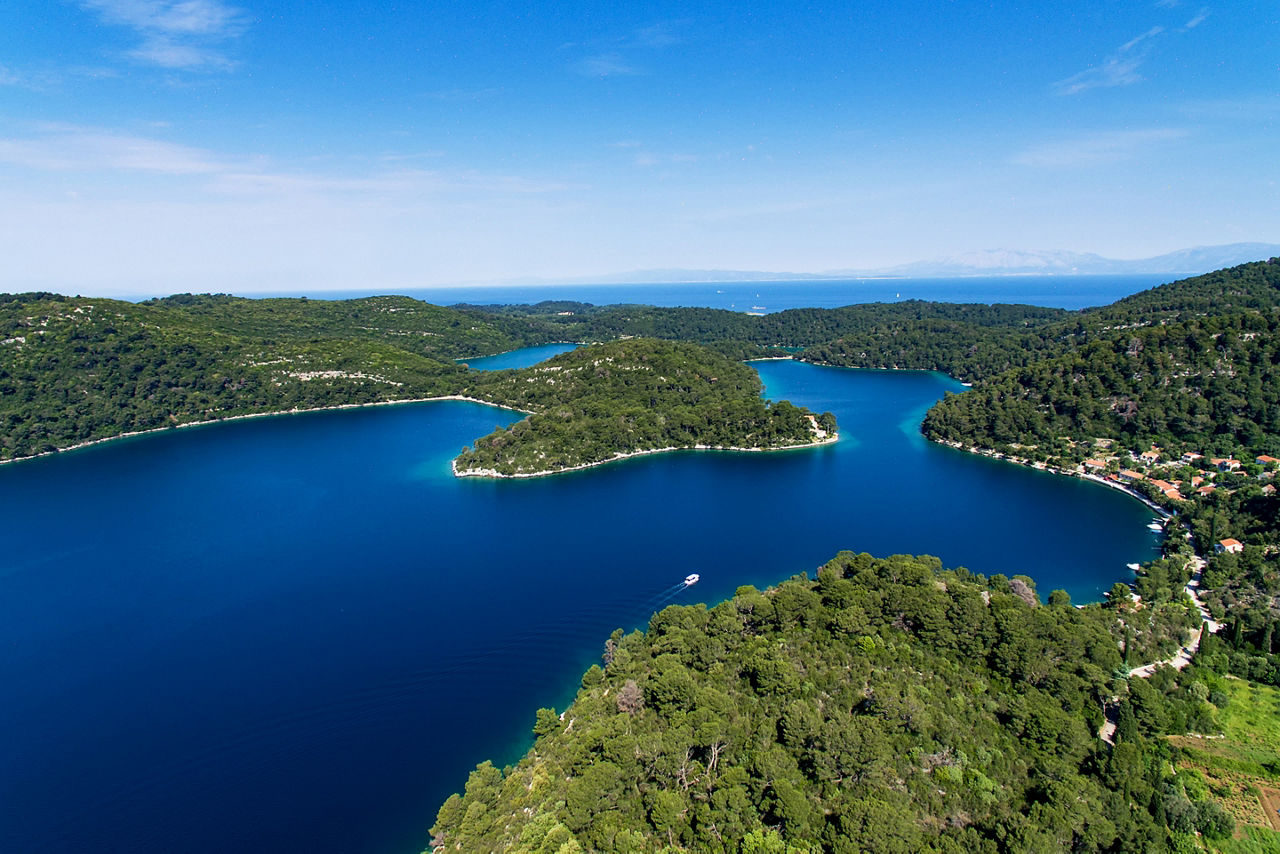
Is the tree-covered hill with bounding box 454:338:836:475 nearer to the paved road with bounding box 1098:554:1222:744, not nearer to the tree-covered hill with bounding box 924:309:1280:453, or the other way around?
the tree-covered hill with bounding box 924:309:1280:453

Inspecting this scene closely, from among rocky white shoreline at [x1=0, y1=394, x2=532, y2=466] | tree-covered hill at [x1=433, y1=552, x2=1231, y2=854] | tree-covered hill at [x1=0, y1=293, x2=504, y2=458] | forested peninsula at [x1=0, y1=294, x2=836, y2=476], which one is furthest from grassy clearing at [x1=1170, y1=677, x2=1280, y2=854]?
tree-covered hill at [x1=0, y1=293, x2=504, y2=458]

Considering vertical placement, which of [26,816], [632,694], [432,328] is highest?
[432,328]

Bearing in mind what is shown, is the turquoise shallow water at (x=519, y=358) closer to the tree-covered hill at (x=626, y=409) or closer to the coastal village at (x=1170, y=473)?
the tree-covered hill at (x=626, y=409)

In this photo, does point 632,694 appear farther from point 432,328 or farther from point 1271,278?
point 432,328

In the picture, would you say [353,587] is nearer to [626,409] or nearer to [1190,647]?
[626,409]

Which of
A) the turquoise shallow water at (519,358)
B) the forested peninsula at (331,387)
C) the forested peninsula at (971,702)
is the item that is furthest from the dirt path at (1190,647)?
the turquoise shallow water at (519,358)

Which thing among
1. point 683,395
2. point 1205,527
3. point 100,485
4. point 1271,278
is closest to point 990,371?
point 1271,278
